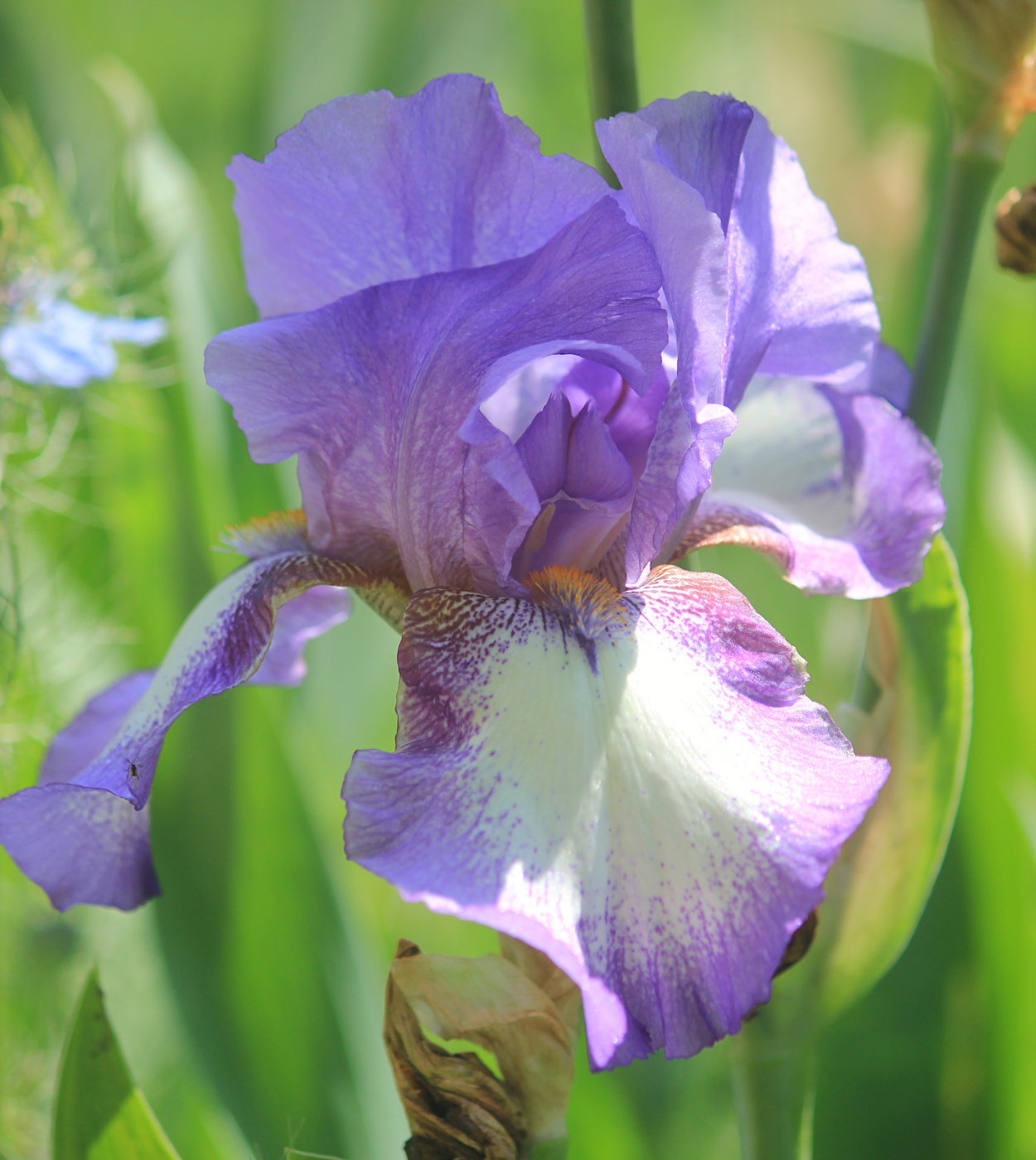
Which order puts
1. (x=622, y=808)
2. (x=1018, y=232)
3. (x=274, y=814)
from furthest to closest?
(x=274, y=814) → (x=1018, y=232) → (x=622, y=808)

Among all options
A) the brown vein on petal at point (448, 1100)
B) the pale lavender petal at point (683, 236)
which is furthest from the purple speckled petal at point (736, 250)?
the brown vein on petal at point (448, 1100)

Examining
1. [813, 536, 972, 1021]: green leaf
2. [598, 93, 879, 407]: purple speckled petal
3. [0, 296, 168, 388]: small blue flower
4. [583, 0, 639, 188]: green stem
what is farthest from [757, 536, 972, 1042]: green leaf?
[0, 296, 168, 388]: small blue flower

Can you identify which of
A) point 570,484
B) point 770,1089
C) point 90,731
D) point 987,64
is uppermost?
point 987,64

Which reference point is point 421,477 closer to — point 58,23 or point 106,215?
point 106,215

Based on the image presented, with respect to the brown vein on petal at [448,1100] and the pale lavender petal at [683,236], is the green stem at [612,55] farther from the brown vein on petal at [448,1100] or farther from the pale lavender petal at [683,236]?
the brown vein on petal at [448,1100]

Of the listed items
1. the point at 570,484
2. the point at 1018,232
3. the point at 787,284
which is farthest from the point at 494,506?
the point at 1018,232

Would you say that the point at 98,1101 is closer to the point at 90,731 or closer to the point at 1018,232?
the point at 90,731

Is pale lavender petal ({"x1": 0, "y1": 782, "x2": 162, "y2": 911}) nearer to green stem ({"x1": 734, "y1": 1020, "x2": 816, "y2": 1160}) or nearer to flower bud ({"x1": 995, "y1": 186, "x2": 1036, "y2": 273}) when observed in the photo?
green stem ({"x1": 734, "y1": 1020, "x2": 816, "y2": 1160})
